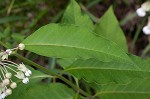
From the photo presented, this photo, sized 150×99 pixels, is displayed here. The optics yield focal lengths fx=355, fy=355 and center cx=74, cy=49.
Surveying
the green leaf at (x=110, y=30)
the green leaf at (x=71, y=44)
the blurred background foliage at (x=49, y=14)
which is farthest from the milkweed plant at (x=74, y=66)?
the blurred background foliage at (x=49, y=14)

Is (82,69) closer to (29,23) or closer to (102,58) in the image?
(102,58)

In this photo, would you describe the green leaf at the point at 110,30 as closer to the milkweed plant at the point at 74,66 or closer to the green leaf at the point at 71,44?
the milkweed plant at the point at 74,66

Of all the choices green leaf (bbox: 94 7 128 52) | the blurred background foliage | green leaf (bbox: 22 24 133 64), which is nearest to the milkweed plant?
green leaf (bbox: 22 24 133 64)

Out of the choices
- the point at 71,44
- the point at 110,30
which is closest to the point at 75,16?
the point at 110,30

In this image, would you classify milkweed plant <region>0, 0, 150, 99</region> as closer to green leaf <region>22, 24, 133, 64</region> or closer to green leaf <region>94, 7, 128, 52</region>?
green leaf <region>22, 24, 133, 64</region>

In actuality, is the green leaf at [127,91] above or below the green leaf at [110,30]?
below

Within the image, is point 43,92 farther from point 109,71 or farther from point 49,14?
point 49,14

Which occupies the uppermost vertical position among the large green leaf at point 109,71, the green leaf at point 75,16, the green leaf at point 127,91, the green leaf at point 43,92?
the green leaf at point 75,16
